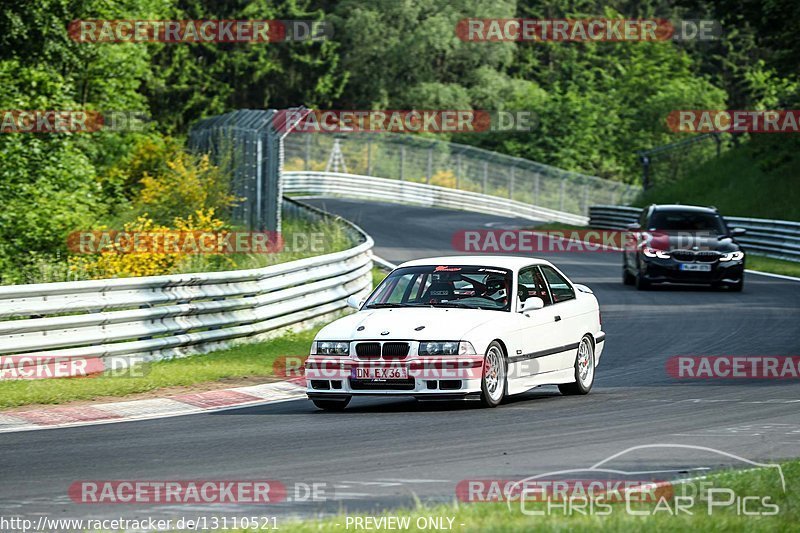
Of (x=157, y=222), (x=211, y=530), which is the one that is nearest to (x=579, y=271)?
(x=157, y=222)

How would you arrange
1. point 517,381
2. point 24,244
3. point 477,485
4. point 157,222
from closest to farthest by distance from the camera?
point 477,485 < point 517,381 < point 157,222 < point 24,244

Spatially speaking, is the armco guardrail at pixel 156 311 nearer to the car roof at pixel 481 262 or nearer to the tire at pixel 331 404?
the tire at pixel 331 404

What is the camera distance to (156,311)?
608 inches

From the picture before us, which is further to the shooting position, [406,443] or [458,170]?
[458,170]

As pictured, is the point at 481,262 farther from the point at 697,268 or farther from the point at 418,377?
the point at 697,268

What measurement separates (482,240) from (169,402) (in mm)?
29040

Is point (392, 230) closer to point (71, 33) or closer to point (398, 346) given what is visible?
point (71, 33)

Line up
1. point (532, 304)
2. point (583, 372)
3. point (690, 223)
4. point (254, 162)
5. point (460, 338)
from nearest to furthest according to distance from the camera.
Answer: point (460, 338)
point (532, 304)
point (583, 372)
point (690, 223)
point (254, 162)

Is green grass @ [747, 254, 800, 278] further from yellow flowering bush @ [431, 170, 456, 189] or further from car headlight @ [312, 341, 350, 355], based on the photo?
yellow flowering bush @ [431, 170, 456, 189]

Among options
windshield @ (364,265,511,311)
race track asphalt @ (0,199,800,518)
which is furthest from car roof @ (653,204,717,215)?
windshield @ (364,265,511,311)

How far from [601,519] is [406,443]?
3375 mm

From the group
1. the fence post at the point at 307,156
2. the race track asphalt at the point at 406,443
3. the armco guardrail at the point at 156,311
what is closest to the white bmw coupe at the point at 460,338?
the race track asphalt at the point at 406,443

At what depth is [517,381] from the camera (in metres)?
13.0

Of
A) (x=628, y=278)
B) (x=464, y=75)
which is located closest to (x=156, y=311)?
(x=628, y=278)
